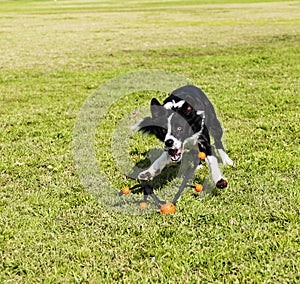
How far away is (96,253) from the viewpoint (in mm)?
3887

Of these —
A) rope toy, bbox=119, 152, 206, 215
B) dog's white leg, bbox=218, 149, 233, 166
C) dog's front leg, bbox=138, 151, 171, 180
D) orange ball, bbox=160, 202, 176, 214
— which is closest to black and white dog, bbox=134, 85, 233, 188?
dog's front leg, bbox=138, 151, 171, 180

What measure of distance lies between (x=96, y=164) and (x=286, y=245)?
3071mm

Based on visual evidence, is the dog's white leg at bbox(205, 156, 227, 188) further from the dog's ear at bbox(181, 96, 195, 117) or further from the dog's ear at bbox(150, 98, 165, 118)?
the dog's ear at bbox(150, 98, 165, 118)

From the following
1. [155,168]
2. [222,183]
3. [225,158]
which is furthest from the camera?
[225,158]

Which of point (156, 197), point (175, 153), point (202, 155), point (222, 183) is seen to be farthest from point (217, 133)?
point (156, 197)

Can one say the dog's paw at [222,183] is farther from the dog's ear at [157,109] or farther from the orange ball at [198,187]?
the dog's ear at [157,109]

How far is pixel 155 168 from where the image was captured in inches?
207

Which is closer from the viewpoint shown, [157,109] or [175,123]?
[175,123]

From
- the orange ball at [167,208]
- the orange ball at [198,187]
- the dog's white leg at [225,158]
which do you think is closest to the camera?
the orange ball at [167,208]

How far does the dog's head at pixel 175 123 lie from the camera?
446 cm

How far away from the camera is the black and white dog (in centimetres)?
450

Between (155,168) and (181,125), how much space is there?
3.12 feet

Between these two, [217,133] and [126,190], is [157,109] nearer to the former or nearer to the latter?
[126,190]

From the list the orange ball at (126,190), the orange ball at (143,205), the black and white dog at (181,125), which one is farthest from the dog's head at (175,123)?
the orange ball at (126,190)
